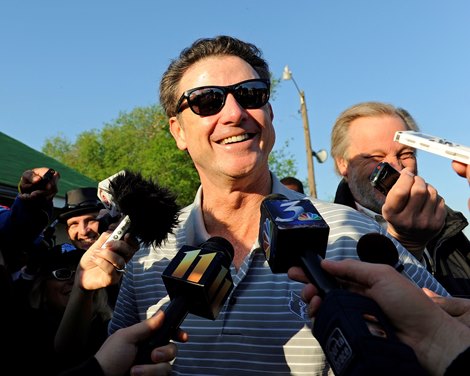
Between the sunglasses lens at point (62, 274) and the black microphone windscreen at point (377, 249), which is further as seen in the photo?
the sunglasses lens at point (62, 274)

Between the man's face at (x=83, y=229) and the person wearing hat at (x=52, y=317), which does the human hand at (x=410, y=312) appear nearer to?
the person wearing hat at (x=52, y=317)

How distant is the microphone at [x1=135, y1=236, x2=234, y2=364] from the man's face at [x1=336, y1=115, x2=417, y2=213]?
1.84m

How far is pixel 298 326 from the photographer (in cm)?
199

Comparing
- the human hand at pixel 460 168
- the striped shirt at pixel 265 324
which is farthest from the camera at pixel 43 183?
the human hand at pixel 460 168

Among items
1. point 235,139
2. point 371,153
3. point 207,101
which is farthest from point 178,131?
point 371,153

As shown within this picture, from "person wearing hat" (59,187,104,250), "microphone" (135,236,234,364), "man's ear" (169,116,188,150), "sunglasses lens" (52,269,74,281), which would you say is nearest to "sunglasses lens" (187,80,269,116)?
"man's ear" (169,116,188,150)

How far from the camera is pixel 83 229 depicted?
5.27 meters

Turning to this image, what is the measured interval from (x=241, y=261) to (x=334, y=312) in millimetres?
1175

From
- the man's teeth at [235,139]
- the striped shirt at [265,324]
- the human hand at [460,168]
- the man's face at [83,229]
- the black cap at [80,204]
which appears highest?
the human hand at [460,168]

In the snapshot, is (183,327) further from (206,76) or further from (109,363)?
(206,76)

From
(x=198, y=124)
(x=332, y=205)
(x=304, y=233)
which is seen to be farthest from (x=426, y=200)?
(x=198, y=124)

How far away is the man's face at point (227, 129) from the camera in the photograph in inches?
93.6

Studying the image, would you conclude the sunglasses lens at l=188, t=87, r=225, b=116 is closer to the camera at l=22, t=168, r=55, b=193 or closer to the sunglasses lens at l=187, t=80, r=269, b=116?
the sunglasses lens at l=187, t=80, r=269, b=116

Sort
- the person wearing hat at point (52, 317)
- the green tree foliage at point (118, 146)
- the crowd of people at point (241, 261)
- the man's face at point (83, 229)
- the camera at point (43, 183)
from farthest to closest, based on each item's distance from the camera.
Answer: the green tree foliage at point (118, 146) → the man's face at point (83, 229) → the camera at point (43, 183) → the person wearing hat at point (52, 317) → the crowd of people at point (241, 261)
